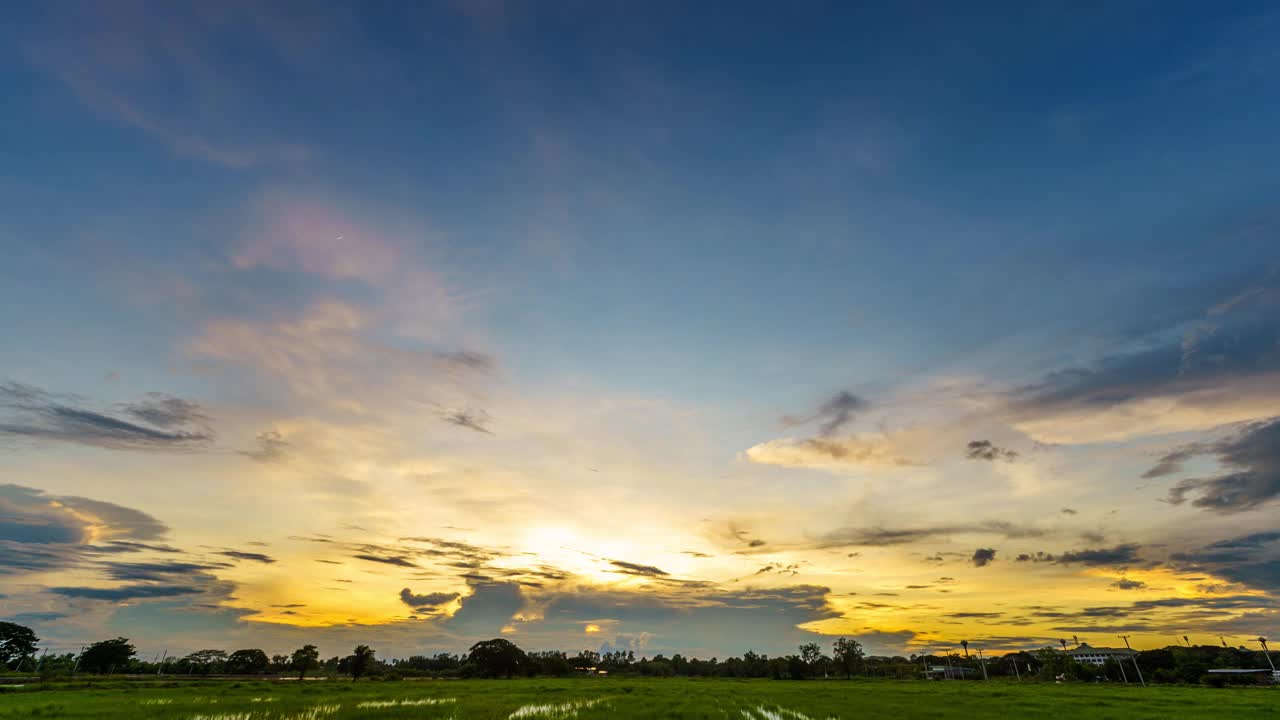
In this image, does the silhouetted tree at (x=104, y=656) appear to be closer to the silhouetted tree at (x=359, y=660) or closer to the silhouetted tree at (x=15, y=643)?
the silhouetted tree at (x=15, y=643)

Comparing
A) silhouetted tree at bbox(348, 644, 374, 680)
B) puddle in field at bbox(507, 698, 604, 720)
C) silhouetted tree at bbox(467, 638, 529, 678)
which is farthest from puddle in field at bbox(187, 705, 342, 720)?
silhouetted tree at bbox(467, 638, 529, 678)

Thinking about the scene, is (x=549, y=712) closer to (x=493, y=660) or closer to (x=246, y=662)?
(x=493, y=660)

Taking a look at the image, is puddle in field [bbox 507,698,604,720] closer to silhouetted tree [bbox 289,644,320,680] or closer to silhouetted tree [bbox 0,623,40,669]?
silhouetted tree [bbox 289,644,320,680]

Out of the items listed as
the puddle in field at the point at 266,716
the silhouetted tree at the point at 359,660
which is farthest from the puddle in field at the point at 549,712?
the silhouetted tree at the point at 359,660

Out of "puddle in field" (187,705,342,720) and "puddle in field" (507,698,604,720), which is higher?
"puddle in field" (187,705,342,720)

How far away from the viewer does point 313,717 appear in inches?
1252

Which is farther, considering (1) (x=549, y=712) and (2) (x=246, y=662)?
(2) (x=246, y=662)

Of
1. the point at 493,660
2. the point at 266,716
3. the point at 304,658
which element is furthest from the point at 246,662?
the point at 266,716

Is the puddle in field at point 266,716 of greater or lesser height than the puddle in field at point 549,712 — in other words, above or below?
above

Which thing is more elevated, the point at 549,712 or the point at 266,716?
the point at 266,716

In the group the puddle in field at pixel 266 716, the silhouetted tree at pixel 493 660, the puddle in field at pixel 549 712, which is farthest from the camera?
the silhouetted tree at pixel 493 660

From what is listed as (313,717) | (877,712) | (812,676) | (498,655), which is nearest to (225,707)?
(313,717)

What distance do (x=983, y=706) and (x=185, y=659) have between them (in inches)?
7817

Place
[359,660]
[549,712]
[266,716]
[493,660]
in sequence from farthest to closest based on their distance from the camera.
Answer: [493,660] < [359,660] < [549,712] < [266,716]
